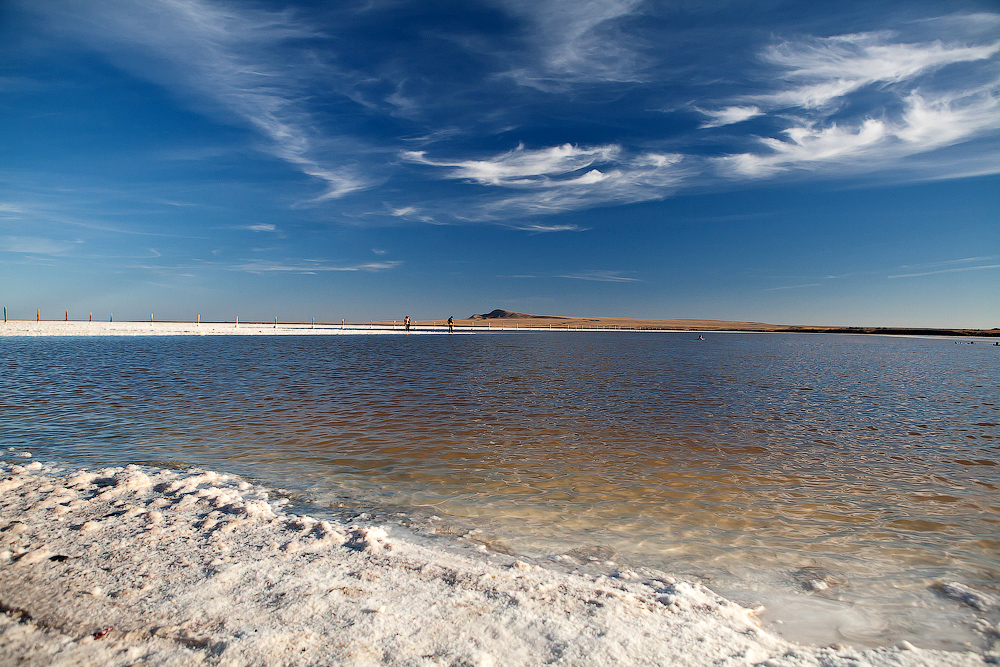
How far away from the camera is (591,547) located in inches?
206

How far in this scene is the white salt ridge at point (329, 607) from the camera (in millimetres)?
3148

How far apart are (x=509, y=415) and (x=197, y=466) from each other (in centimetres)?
696

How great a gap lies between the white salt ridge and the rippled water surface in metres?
0.64

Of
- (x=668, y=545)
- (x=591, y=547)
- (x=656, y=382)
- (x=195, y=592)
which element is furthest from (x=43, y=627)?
(x=656, y=382)

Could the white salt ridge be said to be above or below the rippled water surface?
above

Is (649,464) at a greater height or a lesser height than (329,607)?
lesser

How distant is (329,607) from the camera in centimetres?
364

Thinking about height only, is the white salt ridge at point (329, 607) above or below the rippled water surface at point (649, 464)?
above

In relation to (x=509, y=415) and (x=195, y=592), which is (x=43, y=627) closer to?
(x=195, y=592)

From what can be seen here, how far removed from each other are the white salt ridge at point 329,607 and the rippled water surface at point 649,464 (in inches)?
25.2

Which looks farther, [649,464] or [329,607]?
[649,464]

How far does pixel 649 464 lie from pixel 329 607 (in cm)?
619

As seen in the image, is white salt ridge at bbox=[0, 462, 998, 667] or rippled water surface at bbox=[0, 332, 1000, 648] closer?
white salt ridge at bbox=[0, 462, 998, 667]

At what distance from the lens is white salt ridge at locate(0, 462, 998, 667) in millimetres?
3148
